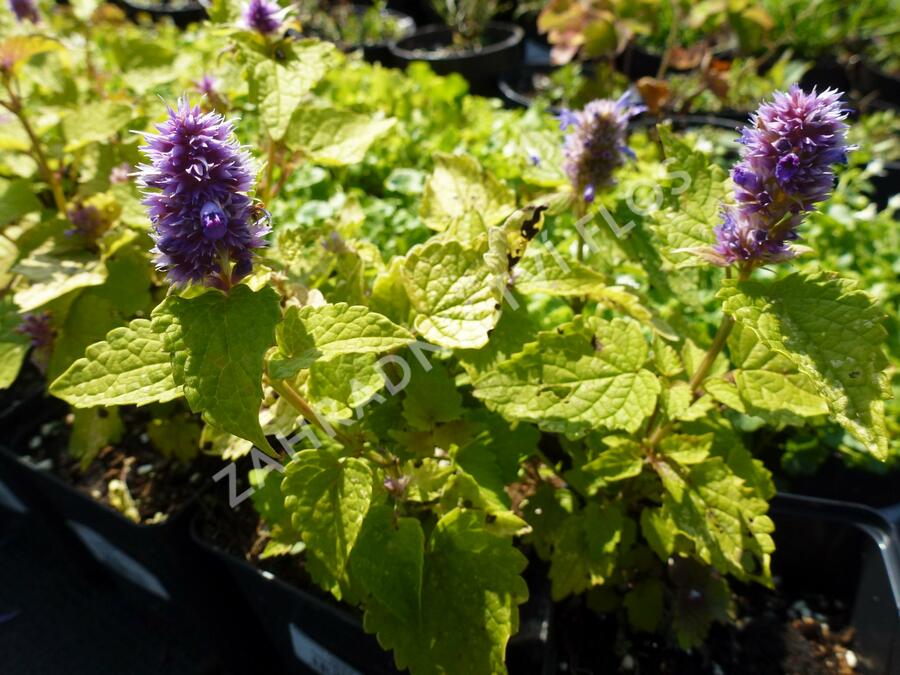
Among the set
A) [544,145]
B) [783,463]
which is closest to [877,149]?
[783,463]

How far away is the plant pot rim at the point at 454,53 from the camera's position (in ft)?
11.2

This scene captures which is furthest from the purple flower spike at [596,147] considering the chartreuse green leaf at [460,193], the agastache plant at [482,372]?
the chartreuse green leaf at [460,193]

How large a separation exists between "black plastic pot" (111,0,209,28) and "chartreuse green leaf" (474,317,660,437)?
4397mm

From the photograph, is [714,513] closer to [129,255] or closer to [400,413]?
[400,413]

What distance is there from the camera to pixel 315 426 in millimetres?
924

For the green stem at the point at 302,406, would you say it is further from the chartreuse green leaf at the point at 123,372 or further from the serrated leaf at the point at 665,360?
the serrated leaf at the point at 665,360

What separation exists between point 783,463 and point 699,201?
28.8 inches

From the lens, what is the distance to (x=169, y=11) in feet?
14.8

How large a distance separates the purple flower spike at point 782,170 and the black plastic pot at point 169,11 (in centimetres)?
450

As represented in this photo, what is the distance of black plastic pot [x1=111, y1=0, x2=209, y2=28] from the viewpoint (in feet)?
14.7

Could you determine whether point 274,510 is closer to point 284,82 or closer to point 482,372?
point 482,372

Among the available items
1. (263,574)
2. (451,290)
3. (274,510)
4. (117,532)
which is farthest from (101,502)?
(451,290)

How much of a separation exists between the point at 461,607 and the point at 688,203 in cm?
60

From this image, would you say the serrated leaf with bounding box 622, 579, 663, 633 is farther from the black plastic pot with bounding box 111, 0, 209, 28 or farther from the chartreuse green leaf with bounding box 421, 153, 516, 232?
the black plastic pot with bounding box 111, 0, 209, 28
